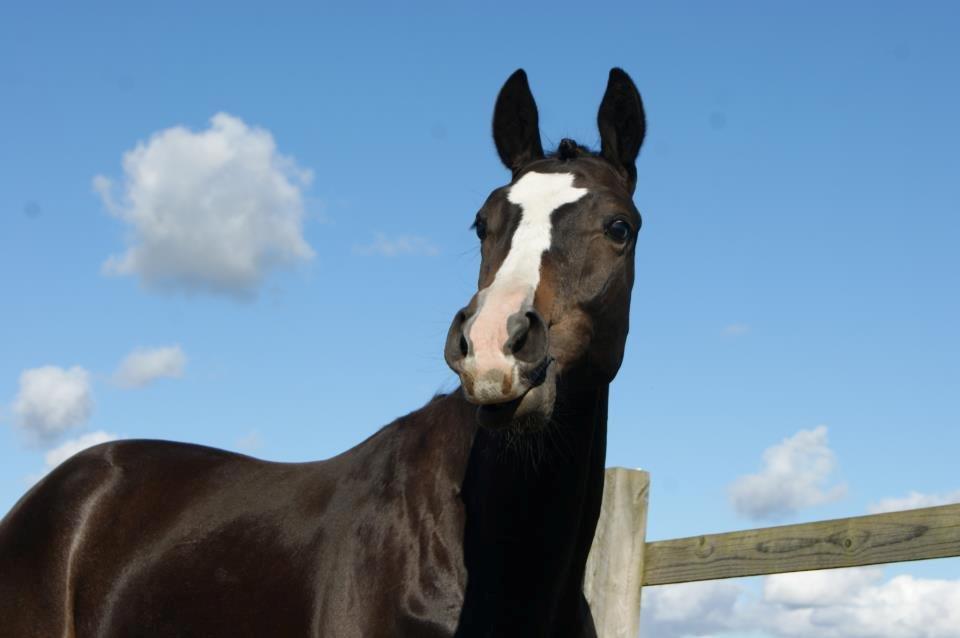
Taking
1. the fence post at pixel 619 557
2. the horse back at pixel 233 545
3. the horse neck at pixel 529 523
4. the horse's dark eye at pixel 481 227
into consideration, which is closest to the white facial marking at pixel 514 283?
the horse's dark eye at pixel 481 227

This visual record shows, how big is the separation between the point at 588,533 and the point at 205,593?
1484mm

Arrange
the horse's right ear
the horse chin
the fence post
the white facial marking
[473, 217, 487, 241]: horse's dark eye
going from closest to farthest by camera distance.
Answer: the white facial marking
the horse chin
[473, 217, 487, 241]: horse's dark eye
the horse's right ear
the fence post

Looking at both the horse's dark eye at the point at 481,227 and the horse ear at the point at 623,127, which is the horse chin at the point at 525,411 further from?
the horse ear at the point at 623,127

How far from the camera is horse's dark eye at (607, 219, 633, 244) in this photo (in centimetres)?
397

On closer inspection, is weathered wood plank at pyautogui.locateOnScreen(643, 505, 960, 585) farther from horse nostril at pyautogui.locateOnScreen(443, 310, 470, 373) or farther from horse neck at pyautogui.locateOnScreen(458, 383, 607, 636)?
horse nostril at pyautogui.locateOnScreen(443, 310, 470, 373)

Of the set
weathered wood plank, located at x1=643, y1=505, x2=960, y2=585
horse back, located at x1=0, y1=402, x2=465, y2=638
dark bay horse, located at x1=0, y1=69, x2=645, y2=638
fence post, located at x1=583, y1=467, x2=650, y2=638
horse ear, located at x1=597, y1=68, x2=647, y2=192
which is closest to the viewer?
dark bay horse, located at x1=0, y1=69, x2=645, y2=638


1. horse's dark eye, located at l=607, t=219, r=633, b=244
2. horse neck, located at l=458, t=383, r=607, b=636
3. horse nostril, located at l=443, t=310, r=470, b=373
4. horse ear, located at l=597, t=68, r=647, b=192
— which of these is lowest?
horse neck, located at l=458, t=383, r=607, b=636

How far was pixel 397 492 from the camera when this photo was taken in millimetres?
4180

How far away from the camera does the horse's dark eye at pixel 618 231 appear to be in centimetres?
397

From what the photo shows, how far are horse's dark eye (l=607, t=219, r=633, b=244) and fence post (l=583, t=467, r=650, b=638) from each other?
2.03m

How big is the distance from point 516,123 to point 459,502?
160 centimetres

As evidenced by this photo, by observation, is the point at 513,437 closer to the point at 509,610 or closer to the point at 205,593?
the point at 509,610

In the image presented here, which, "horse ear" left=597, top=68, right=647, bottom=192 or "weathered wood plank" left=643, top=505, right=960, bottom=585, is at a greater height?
"horse ear" left=597, top=68, right=647, bottom=192

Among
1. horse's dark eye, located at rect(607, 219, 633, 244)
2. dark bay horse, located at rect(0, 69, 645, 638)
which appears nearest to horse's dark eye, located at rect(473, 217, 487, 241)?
dark bay horse, located at rect(0, 69, 645, 638)
